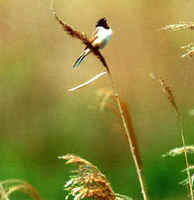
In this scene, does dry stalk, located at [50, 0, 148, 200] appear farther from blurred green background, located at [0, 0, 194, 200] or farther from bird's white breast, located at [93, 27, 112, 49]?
blurred green background, located at [0, 0, 194, 200]

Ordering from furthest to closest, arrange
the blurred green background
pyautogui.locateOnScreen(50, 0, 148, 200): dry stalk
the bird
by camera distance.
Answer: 1. the blurred green background
2. the bird
3. pyautogui.locateOnScreen(50, 0, 148, 200): dry stalk

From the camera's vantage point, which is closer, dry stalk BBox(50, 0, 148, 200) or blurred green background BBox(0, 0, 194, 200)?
dry stalk BBox(50, 0, 148, 200)

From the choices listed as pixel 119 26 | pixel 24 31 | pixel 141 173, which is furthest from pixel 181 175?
pixel 141 173

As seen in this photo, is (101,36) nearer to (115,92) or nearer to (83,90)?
(115,92)

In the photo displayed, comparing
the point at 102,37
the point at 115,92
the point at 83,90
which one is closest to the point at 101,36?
the point at 102,37

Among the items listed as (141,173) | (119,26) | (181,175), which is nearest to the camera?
(141,173)

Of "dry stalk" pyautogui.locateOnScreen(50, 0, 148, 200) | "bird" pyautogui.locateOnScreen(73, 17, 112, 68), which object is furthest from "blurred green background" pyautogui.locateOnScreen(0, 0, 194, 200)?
"dry stalk" pyautogui.locateOnScreen(50, 0, 148, 200)

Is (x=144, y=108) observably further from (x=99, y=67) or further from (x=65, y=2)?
(x=65, y=2)

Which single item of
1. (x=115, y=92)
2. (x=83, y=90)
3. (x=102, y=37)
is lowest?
(x=115, y=92)
